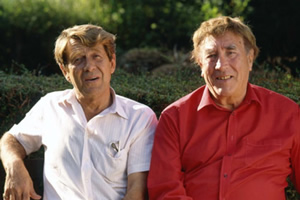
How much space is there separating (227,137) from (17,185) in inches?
54.6

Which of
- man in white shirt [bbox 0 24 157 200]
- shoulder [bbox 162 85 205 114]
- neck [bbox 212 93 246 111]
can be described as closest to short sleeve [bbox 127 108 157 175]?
man in white shirt [bbox 0 24 157 200]

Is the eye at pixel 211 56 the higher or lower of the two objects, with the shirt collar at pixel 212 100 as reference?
higher

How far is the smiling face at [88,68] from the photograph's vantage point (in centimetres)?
344

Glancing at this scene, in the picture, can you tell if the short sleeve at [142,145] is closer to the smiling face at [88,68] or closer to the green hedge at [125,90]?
the smiling face at [88,68]

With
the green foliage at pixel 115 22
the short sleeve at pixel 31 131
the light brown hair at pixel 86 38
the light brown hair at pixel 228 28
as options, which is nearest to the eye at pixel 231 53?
the light brown hair at pixel 228 28

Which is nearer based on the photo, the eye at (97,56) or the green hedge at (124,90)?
the eye at (97,56)

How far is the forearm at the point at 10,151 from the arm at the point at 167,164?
90 centimetres

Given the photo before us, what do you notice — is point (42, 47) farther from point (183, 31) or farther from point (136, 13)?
point (183, 31)

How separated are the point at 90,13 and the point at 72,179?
654 centimetres

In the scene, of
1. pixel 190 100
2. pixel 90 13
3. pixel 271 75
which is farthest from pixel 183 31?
pixel 190 100

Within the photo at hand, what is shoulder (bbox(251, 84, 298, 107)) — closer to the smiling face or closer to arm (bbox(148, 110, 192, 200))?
arm (bbox(148, 110, 192, 200))

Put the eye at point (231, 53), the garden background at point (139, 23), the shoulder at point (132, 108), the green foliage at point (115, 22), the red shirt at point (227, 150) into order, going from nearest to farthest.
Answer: the red shirt at point (227, 150) < the eye at point (231, 53) < the shoulder at point (132, 108) < the garden background at point (139, 23) < the green foliage at point (115, 22)

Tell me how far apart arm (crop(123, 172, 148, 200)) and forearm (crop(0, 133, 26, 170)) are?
0.75 m

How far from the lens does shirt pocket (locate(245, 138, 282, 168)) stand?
10.8 ft
